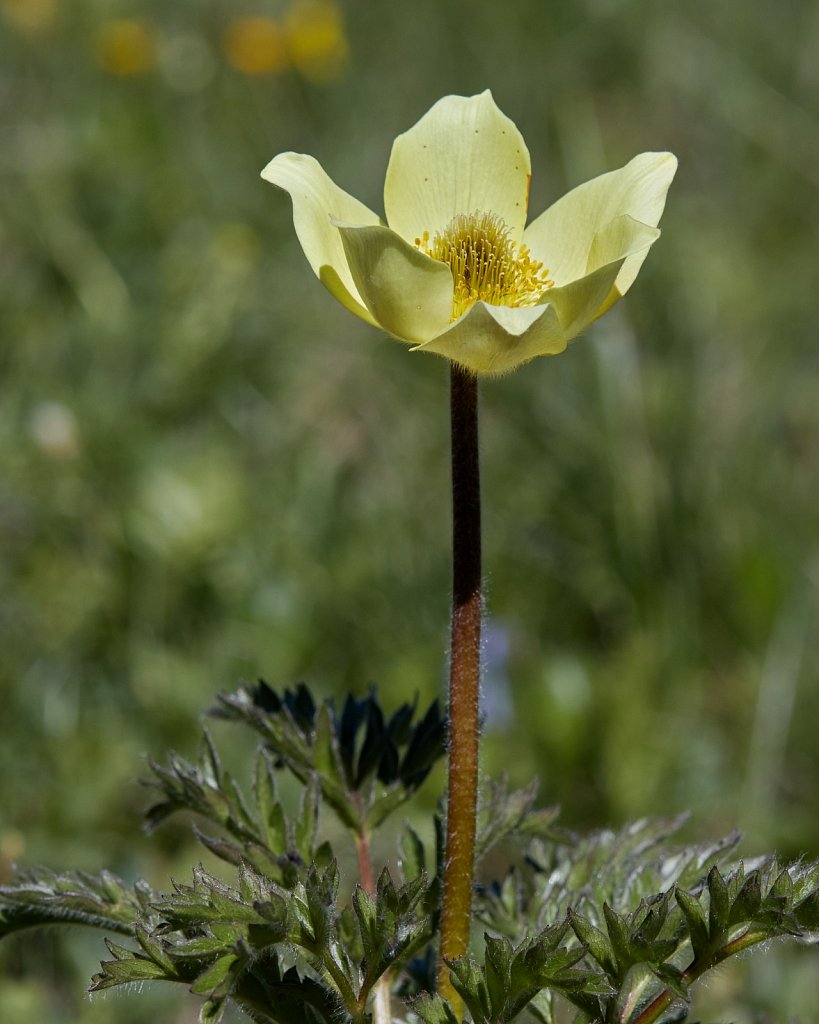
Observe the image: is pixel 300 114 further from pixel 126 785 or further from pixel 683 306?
pixel 126 785

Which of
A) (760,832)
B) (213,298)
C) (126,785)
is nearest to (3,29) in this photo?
(213,298)

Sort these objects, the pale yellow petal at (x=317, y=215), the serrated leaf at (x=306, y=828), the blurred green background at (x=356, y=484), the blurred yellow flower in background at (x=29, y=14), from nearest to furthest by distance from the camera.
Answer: the pale yellow petal at (x=317, y=215) → the serrated leaf at (x=306, y=828) → the blurred green background at (x=356, y=484) → the blurred yellow flower in background at (x=29, y=14)

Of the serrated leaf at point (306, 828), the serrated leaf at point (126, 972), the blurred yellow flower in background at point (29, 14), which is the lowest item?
the serrated leaf at point (126, 972)

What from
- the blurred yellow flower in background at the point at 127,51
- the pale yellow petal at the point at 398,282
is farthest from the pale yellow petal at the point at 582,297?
the blurred yellow flower in background at the point at 127,51

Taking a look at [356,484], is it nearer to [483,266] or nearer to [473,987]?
[483,266]

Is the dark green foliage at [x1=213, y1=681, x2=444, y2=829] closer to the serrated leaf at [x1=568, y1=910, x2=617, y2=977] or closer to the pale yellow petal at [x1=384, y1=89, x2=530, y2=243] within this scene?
the serrated leaf at [x1=568, y1=910, x2=617, y2=977]

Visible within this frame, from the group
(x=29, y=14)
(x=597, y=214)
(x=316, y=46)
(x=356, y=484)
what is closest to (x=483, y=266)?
(x=597, y=214)

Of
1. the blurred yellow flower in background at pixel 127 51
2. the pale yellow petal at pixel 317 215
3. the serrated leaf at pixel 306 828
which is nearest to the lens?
the pale yellow petal at pixel 317 215

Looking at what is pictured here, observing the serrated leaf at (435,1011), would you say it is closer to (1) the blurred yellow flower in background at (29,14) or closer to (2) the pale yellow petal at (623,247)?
(2) the pale yellow petal at (623,247)
